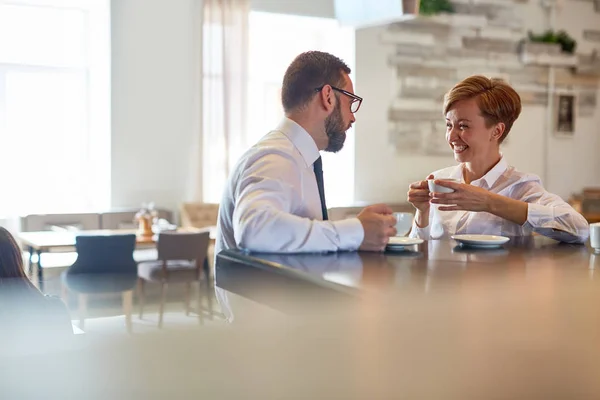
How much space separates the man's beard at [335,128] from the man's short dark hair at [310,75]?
0.27 feet

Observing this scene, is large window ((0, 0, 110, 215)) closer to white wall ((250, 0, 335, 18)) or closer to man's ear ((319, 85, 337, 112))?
white wall ((250, 0, 335, 18))

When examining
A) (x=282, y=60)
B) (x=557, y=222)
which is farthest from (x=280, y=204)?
(x=282, y=60)

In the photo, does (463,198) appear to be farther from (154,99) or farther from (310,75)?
(154,99)

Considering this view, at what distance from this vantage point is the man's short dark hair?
7.15 feet

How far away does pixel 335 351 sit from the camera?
62 cm

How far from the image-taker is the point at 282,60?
8320 mm

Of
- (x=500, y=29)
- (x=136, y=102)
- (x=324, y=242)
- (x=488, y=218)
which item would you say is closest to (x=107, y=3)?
(x=136, y=102)

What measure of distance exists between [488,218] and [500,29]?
6.93 metres

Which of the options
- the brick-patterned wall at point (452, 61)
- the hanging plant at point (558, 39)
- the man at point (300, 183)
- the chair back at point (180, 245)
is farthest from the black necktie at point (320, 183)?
the hanging plant at point (558, 39)

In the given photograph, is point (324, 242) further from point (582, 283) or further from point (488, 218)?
point (488, 218)

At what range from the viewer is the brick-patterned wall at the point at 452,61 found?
8.49 metres

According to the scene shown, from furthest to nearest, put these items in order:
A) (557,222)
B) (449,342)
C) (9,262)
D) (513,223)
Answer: (513,223)
(9,262)
(557,222)
(449,342)

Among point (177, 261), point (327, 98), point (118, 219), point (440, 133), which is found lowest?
point (177, 261)

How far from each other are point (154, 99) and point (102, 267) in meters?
2.48
